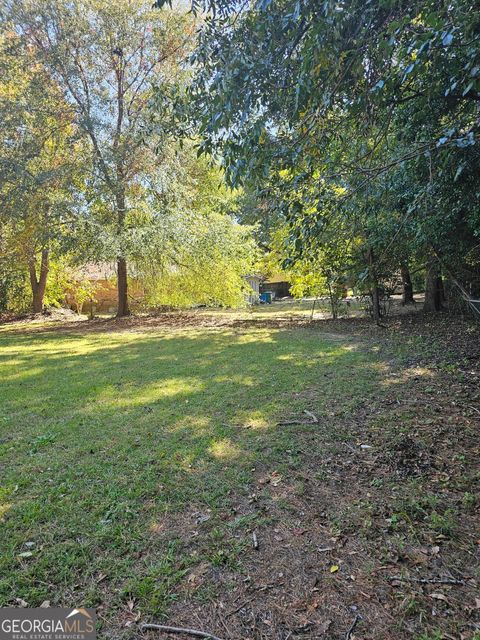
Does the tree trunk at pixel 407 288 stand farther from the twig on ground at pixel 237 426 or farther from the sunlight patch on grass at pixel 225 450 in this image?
the sunlight patch on grass at pixel 225 450

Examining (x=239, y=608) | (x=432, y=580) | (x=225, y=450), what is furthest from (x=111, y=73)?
(x=432, y=580)

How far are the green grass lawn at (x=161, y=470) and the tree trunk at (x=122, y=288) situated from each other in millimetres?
7300

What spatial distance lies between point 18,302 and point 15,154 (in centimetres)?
989

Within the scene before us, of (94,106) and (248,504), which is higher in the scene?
(94,106)

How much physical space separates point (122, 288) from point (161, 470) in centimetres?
1175

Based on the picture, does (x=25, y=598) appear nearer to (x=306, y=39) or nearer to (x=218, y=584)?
(x=218, y=584)

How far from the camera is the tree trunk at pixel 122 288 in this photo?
12955 mm

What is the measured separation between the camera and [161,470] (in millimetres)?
2809

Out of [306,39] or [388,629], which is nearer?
[388,629]


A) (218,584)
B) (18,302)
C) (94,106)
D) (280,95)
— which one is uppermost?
(94,106)

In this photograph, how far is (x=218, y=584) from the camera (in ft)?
5.79

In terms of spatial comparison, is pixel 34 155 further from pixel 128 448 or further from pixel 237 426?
pixel 237 426

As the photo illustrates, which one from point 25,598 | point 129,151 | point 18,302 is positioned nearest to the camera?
point 25,598

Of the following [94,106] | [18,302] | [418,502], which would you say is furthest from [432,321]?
[18,302]
